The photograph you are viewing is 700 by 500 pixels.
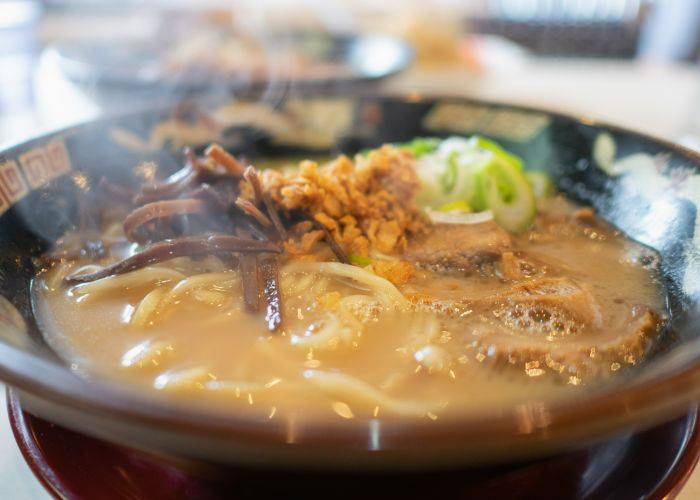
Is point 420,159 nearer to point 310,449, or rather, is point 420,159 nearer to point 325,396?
point 325,396

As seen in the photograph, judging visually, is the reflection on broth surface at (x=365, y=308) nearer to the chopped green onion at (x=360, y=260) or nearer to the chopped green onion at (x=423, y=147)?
the chopped green onion at (x=360, y=260)

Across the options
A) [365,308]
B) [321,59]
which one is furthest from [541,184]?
[321,59]

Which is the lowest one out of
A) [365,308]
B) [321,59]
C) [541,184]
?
[365,308]

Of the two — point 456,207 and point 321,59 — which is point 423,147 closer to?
point 456,207

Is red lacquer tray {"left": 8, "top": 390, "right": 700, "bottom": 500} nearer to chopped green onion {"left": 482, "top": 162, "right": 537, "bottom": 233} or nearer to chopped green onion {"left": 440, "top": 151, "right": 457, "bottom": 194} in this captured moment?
chopped green onion {"left": 482, "top": 162, "right": 537, "bottom": 233}

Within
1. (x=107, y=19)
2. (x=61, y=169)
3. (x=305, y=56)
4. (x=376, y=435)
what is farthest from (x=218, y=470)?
(x=107, y=19)

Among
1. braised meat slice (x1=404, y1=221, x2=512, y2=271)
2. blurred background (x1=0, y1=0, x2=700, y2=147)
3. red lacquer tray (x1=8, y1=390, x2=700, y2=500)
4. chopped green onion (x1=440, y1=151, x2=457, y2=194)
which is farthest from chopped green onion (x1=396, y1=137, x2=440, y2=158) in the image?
red lacquer tray (x1=8, y1=390, x2=700, y2=500)
